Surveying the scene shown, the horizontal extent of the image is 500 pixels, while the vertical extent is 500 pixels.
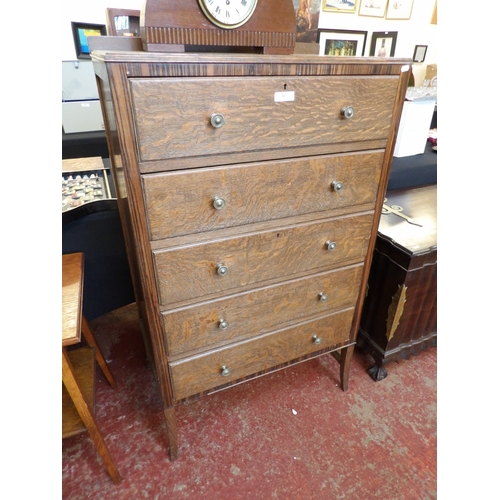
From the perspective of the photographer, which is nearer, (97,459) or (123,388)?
(97,459)

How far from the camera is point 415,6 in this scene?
10.3ft

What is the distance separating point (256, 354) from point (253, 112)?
0.84m

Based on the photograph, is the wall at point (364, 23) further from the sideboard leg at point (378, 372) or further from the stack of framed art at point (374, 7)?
the sideboard leg at point (378, 372)

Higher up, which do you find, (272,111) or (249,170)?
(272,111)

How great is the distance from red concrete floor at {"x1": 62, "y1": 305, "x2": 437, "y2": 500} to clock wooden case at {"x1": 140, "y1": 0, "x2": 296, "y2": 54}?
140cm

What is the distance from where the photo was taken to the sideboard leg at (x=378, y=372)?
66.1 inches

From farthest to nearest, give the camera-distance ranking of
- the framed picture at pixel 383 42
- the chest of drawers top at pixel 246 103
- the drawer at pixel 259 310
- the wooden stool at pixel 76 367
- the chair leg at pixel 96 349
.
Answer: the framed picture at pixel 383 42
the chair leg at pixel 96 349
the drawer at pixel 259 310
the wooden stool at pixel 76 367
the chest of drawers top at pixel 246 103

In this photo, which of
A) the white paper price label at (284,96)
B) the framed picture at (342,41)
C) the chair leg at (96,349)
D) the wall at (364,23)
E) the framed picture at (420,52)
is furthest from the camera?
the framed picture at (420,52)

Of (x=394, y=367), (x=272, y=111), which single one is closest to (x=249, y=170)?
(x=272, y=111)

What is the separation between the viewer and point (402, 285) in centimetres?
147

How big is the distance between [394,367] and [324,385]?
0.40m

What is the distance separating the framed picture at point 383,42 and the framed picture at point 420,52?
31cm

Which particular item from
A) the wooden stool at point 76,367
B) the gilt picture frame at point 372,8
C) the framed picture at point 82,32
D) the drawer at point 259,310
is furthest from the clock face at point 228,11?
the gilt picture frame at point 372,8
